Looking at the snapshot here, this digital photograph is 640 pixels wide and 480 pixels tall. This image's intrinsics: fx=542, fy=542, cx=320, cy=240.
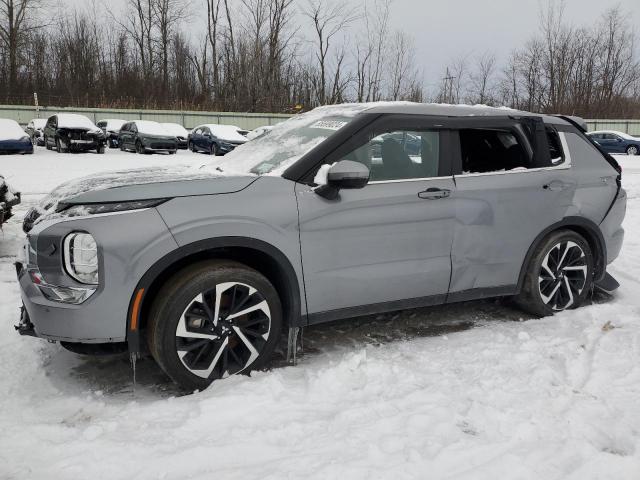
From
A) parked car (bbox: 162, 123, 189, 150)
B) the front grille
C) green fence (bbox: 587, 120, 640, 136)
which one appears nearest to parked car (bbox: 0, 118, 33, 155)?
the front grille

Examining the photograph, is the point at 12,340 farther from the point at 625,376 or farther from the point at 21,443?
the point at 625,376

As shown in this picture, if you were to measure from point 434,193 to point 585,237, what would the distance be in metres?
1.72

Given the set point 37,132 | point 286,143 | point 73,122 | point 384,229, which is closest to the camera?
point 384,229

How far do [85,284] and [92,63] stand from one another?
168ft

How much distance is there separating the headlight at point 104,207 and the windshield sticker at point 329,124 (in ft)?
4.19

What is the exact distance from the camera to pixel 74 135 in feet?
73.5

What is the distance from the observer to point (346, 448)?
2.53 m

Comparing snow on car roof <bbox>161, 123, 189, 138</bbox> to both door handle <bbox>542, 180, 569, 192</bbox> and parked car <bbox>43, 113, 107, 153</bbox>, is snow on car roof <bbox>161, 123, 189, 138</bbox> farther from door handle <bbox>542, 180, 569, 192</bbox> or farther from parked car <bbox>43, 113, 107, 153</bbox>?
door handle <bbox>542, 180, 569, 192</bbox>

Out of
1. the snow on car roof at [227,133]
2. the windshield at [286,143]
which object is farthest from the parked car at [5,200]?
the snow on car roof at [227,133]

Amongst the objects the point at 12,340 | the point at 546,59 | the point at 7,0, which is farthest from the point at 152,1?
the point at 12,340

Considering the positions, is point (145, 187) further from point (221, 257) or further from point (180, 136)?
point (180, 136)

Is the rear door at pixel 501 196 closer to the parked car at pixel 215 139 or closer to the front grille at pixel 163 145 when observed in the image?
the parked car at pixel 215 139

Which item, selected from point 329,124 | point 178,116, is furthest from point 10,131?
point 329,124

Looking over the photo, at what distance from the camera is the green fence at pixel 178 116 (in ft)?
127
